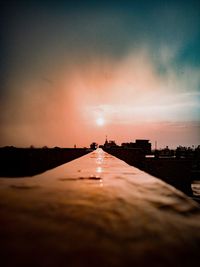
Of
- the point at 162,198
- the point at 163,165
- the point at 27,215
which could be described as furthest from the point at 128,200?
the point at 163,165

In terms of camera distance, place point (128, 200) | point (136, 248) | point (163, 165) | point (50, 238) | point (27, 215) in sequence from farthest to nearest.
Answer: point (163, 165)
point (128, 200)
point (27, 215)
point (50, 238)
point (136, 248)

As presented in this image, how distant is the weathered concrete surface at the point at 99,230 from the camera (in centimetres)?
155

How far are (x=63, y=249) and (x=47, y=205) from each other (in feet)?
4.87

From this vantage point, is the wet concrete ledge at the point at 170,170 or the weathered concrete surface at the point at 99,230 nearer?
the weathered concrete surface at the point at 99,230

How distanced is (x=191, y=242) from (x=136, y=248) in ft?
1.45

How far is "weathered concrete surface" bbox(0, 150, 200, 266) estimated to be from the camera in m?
1.55

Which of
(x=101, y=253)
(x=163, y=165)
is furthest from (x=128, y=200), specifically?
(x=163, y=165)

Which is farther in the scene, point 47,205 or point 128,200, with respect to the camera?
point 128,200

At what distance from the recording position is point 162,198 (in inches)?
142

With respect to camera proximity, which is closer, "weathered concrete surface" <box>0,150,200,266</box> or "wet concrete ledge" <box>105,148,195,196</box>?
"weathered concrete surface" <box>0,150,200,266</box>

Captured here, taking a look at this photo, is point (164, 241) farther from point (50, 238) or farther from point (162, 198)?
point (162, 198)

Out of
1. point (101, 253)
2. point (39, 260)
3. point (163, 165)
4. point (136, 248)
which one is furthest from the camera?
point (163, 165)

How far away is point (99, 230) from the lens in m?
2.13

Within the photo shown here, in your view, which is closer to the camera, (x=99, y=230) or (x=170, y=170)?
(x=99, y=230)
